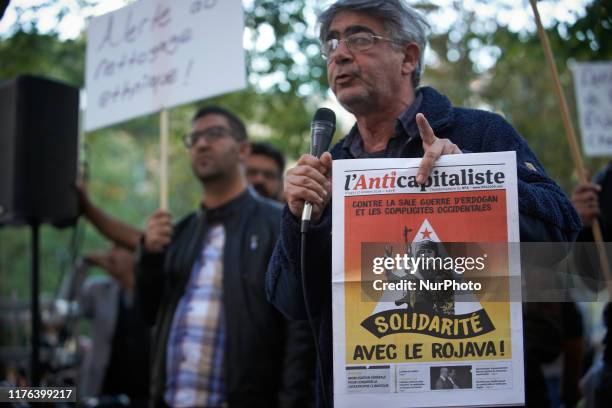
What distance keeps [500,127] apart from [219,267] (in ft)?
6.74

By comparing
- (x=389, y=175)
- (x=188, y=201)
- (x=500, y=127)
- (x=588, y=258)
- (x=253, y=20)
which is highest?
(x=188, y=201)

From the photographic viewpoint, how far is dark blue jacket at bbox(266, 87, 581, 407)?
2193mm

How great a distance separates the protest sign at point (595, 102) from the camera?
5.54m

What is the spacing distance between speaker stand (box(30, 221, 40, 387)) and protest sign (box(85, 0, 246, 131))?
2.41 feet

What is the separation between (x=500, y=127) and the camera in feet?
8.07

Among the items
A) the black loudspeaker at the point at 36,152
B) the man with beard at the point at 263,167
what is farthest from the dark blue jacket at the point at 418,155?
the man with beard at the point at 263,167

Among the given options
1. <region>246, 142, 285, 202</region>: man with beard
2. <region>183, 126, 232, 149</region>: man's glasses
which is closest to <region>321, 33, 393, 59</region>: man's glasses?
<region>183, 126, 232, 149</region>: man's glasses

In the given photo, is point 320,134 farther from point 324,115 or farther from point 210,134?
point 210,134

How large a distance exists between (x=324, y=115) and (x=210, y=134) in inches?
87.0

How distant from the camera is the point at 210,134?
457 cm

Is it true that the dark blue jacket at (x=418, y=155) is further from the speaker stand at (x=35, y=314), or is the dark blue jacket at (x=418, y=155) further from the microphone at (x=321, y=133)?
the speaker stand at (x=35, y=314)

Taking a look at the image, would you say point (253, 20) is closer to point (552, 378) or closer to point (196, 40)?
point (196, 40)

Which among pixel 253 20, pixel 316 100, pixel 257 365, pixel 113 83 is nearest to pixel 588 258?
pixel 257 365

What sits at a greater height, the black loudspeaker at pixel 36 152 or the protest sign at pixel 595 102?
the protest sign at pixel 595 102
